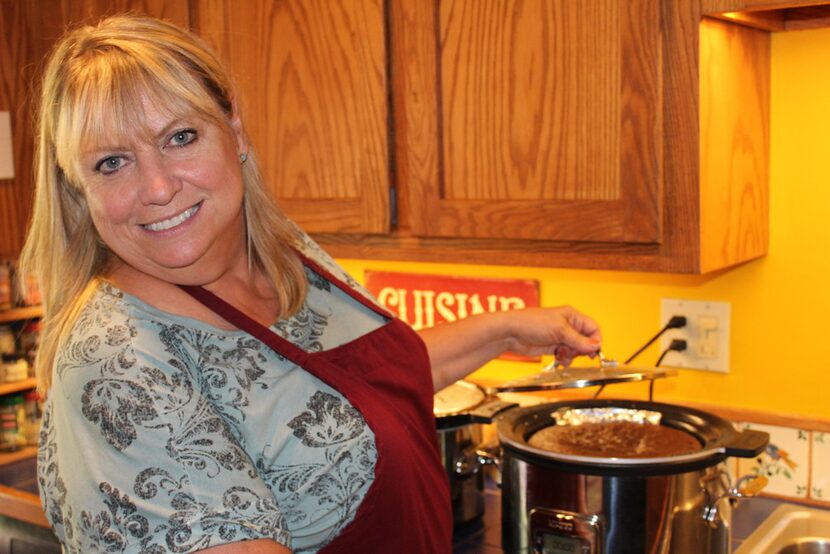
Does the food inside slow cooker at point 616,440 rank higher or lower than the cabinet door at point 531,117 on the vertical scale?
lower

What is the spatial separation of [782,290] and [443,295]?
25.0 inches

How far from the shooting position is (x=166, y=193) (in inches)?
40.8

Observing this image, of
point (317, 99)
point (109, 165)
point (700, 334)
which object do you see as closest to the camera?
point (109, 165)

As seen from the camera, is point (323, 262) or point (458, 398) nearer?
point (323, 262)

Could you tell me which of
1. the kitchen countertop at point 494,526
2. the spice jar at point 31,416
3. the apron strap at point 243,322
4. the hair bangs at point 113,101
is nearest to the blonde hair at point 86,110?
the hair bangs at point 113,101

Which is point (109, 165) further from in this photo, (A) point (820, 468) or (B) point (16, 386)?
(B) point (16, 386)

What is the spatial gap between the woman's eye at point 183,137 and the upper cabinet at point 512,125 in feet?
0.52

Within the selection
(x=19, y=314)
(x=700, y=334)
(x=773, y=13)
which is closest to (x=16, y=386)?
(x=19, y=314)

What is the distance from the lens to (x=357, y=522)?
1119 millimetres

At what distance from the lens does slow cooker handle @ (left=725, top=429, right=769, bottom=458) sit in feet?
4.16

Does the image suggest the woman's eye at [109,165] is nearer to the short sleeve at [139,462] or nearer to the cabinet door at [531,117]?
the short sleeve at [139,462]

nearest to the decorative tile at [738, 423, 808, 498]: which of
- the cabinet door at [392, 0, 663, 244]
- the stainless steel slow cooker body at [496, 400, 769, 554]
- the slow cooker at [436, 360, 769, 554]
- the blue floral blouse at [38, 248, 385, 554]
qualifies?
the slow cooker at [436, 360, 769, 554]

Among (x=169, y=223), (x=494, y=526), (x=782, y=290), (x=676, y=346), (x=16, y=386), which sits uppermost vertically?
(x=169, y=223)

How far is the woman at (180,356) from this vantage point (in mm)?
954
